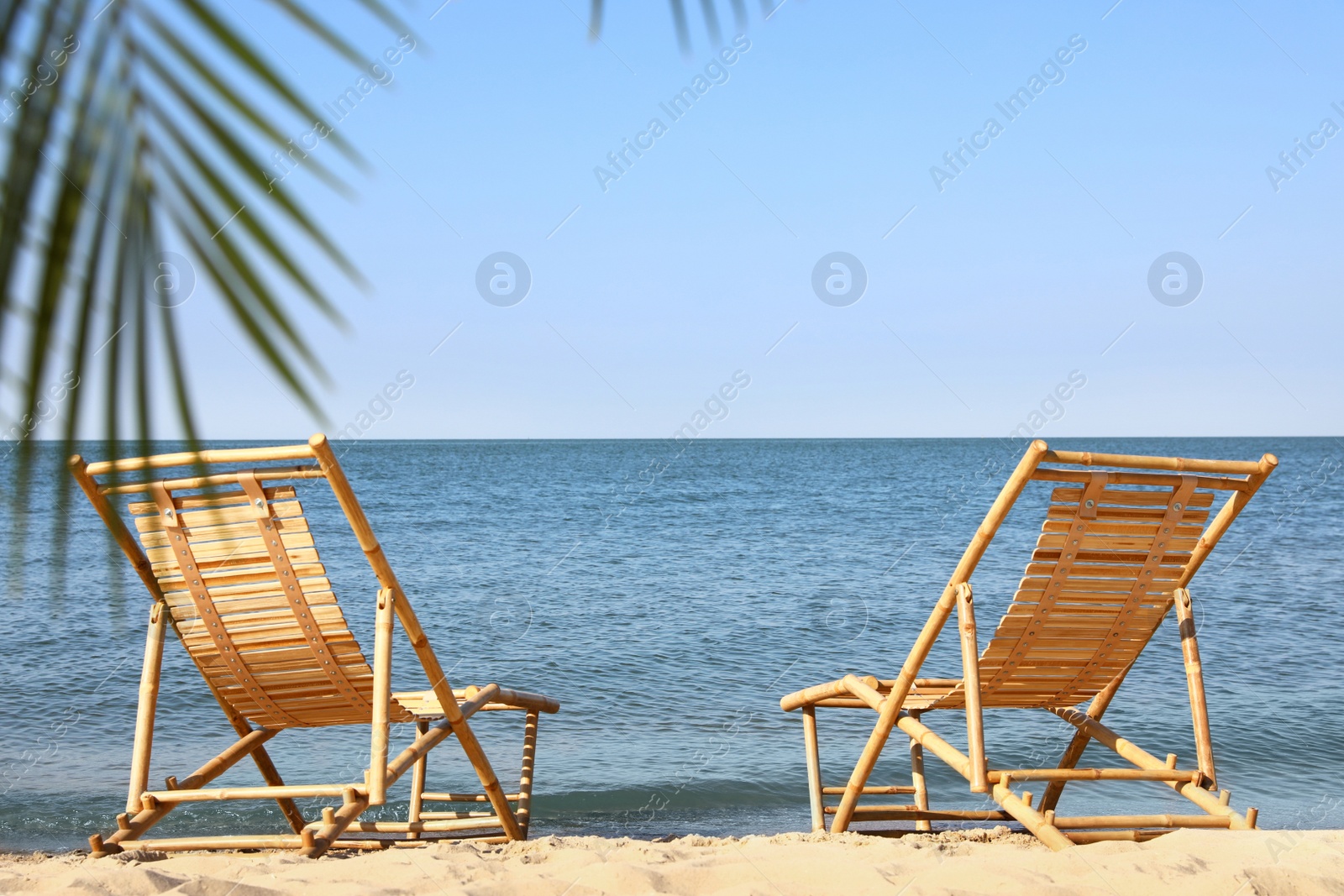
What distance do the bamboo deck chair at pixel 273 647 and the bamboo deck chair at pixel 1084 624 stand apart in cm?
162

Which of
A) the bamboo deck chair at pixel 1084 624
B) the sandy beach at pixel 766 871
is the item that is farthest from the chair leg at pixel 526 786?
the bamboo deck chair at pixel 1084 624

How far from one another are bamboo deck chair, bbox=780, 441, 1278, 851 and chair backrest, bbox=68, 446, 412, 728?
6.06 feet

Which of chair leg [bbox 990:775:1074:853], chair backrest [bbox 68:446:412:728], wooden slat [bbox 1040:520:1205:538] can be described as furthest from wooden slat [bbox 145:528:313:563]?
wooden slat [bbox 1040:520:1205:538]

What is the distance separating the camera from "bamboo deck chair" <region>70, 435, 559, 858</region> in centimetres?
312

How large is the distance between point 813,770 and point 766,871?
1123mm

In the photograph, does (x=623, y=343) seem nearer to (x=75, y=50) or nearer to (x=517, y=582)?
(x=517, y=582)

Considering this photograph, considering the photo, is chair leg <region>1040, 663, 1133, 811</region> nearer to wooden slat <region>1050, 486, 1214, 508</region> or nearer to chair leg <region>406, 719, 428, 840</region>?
wooden slat <region>1050, 486, 1214, 508</region>

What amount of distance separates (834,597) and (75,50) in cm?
1209

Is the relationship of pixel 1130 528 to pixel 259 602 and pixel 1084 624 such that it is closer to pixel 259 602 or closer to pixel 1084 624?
pixel 1084 624

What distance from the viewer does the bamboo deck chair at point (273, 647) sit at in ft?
10.3

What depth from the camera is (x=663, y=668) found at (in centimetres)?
867

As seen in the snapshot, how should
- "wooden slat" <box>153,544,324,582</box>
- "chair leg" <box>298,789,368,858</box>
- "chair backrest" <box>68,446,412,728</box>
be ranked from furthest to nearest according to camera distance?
"wooden slat" <box>153,544,324,582</box>, "chair backrest" <box>68,446,412,728</box>, "chair leg" <box>298,789,368,858</box>

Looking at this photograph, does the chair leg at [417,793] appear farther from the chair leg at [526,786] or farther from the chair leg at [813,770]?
the chair leg at [813,770]

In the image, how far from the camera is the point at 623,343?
7.65m
